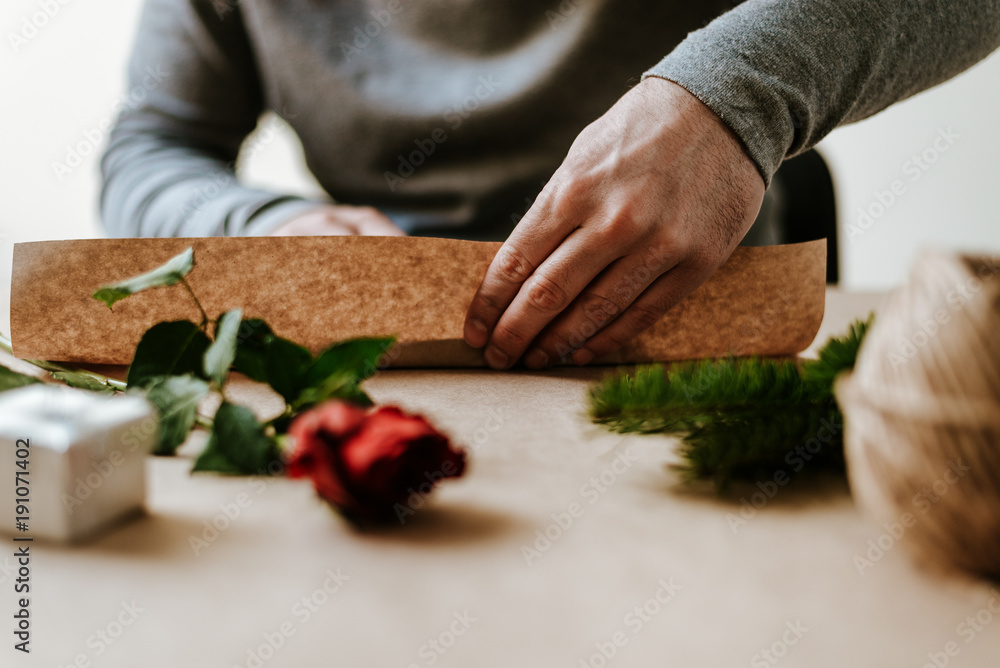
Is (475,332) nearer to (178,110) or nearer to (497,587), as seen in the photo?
(497,587)

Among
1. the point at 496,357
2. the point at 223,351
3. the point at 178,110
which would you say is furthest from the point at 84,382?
the point at 178,110

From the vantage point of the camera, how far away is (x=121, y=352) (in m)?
0.58

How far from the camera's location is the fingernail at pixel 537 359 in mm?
595

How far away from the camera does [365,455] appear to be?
9.8 inches

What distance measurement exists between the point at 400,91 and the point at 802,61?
21.1 inches

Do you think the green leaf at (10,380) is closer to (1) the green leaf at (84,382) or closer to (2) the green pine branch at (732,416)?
(1) the green leaf at (84,382)

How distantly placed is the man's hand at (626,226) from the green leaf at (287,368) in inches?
9.8

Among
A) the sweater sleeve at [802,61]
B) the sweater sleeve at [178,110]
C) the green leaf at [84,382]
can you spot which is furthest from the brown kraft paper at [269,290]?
the sweater sleeve at [178,110]

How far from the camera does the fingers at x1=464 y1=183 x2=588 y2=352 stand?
1.79ft

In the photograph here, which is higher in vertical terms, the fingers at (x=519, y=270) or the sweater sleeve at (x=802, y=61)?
the sweater sleeve at (x=802, y=61)

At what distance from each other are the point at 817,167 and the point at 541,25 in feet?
1.69

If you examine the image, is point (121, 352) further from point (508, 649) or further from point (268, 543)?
point (508, 649)

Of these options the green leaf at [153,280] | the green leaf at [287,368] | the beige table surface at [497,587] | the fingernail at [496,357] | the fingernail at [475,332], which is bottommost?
the fingernail at [496,357]

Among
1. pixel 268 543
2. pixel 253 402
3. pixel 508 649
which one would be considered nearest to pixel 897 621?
pixel 508 649
